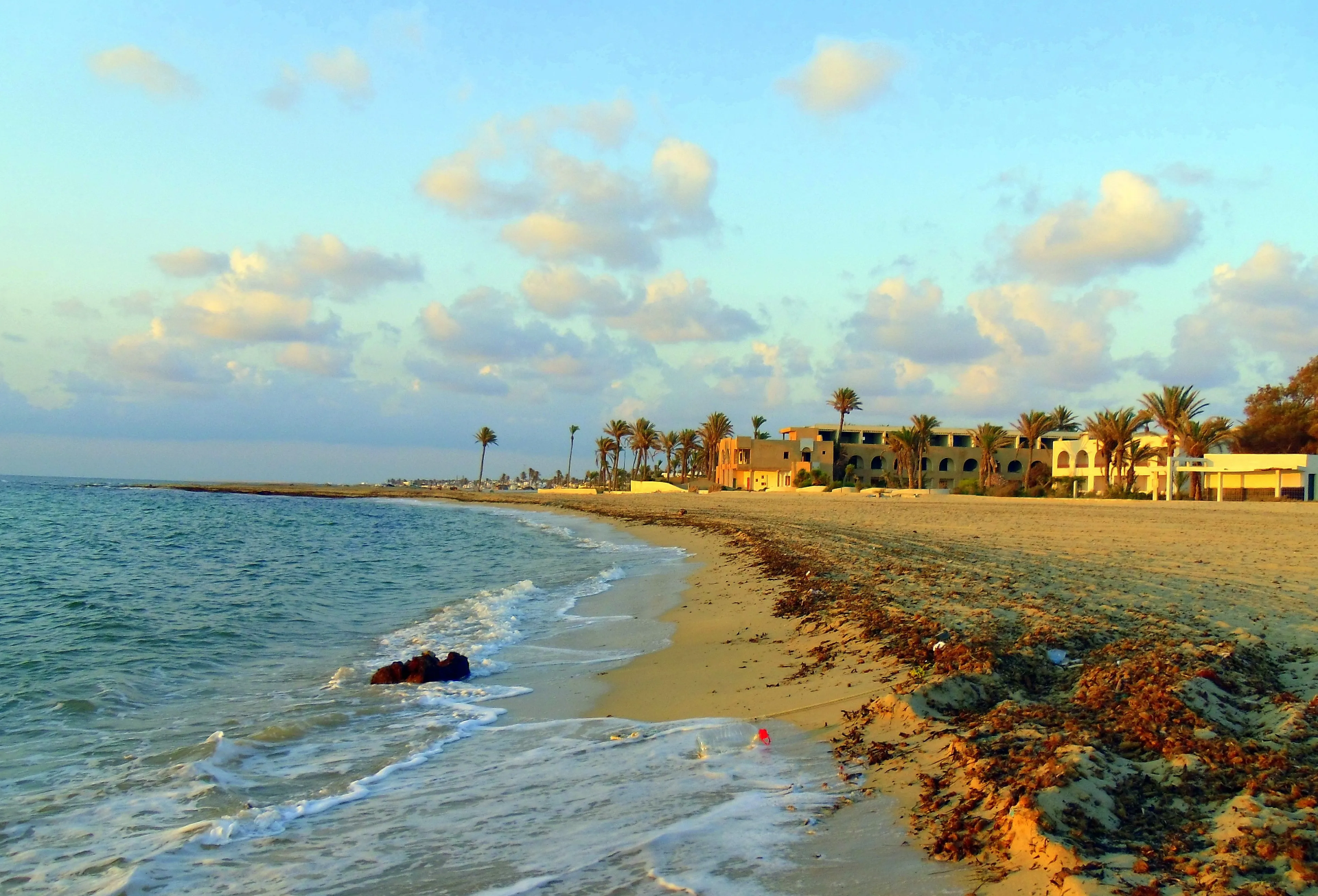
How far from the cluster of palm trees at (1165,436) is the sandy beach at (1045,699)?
146 ft

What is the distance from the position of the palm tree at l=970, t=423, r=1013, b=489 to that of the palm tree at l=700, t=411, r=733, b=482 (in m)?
35.6

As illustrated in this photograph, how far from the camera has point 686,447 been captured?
119m

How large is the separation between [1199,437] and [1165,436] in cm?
704

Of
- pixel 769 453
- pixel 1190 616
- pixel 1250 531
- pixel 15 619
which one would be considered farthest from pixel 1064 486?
pixel 15 619

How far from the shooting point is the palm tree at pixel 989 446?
7562cm

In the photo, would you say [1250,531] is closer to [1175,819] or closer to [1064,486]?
[1175,819]

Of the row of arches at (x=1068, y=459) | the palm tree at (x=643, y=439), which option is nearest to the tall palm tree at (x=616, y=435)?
the palm tree at (x=643, y=439)

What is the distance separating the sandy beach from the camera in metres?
4.17

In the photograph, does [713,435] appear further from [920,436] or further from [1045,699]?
[1045,699]

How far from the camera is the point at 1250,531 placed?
2512cm

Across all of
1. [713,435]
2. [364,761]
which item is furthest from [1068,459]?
[364,761]

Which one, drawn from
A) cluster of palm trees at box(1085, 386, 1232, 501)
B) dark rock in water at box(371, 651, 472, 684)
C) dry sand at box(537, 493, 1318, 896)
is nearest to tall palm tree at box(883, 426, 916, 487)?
cluster of palm trees at box(1085, 386, 1232, 501)

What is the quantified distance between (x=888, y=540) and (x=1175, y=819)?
1878cm

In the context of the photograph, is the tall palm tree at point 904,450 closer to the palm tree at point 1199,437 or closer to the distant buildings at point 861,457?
the distant buildings at point 861,457
